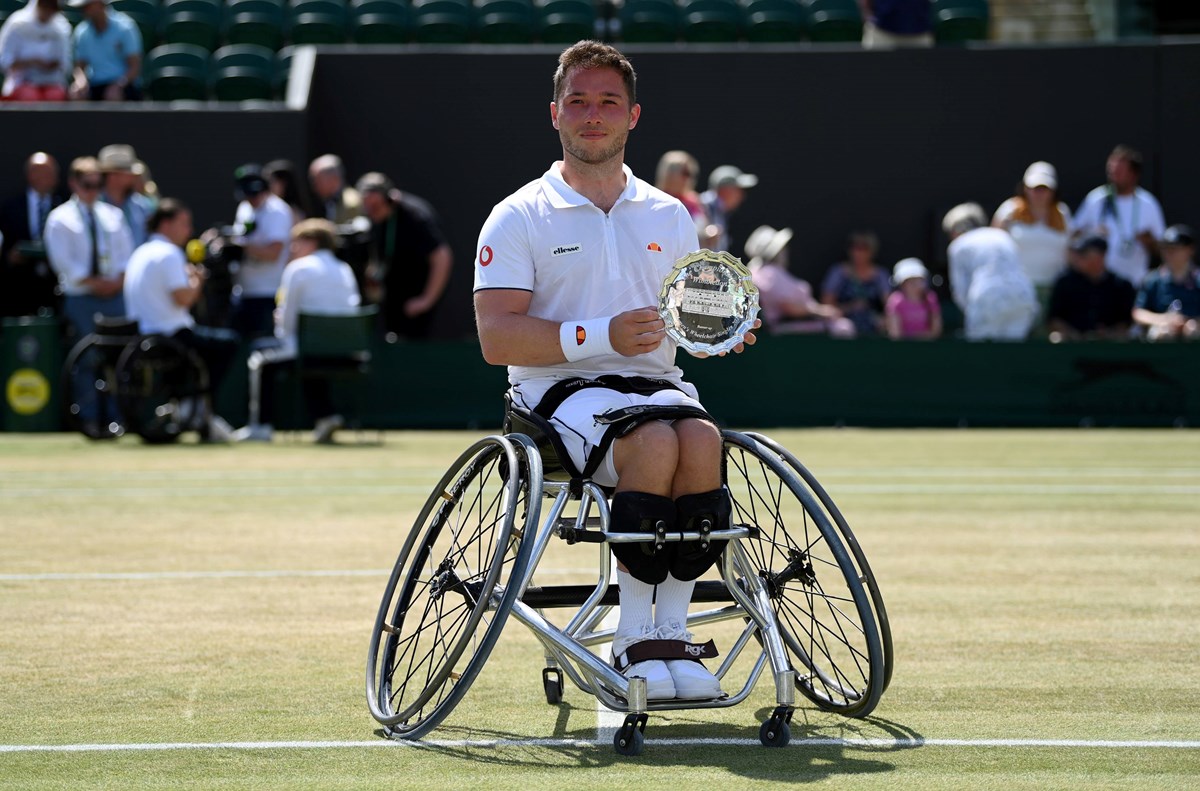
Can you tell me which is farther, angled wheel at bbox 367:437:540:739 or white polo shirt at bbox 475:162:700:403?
white polo shirt at bbox 475:162:700:403

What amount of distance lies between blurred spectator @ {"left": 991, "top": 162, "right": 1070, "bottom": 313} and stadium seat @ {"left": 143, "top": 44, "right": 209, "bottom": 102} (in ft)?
25.9

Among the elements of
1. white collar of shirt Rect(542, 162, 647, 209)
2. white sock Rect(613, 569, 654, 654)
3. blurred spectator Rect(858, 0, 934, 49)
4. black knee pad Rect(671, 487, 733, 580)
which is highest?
blurred spectator Rect(858, 0, 934, 49)

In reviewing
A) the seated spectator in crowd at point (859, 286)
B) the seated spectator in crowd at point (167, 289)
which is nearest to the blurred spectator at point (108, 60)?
the seated spectator in crowd at point (167, 289)

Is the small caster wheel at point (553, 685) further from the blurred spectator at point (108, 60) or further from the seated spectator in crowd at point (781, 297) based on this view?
the blurred spectator at point (108, 60)

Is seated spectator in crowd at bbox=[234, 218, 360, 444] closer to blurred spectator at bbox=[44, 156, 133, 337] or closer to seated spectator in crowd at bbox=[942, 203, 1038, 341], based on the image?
blurred spectator at bbox=[44, 156, 133, 337]

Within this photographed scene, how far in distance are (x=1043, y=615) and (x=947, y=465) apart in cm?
582

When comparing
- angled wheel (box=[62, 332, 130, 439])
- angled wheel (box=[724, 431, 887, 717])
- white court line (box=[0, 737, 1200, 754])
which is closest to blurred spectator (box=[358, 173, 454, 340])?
angled wheel (box=[62, 332, 130, 439])

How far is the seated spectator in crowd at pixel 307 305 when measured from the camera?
45.5ft

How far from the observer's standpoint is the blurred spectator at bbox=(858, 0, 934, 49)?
1816 cm

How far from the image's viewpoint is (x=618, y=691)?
428 cm

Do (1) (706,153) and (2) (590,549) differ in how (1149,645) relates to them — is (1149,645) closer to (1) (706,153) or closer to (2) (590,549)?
(2) (590,549)

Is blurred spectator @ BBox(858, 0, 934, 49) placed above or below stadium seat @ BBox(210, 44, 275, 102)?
above

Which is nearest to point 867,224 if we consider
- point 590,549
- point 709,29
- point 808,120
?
point 808,120

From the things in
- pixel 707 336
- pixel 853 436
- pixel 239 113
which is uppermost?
pixel 239 113
